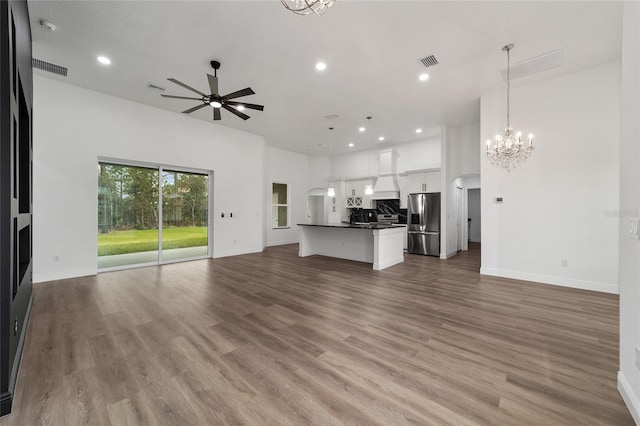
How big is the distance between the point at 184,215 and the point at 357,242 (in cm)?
435

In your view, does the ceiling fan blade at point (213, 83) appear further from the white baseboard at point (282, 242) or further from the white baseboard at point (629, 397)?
the white baseboard at point (282, 242)

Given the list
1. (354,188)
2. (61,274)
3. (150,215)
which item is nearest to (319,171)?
(354,188)

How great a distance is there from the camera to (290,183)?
9.63 metres

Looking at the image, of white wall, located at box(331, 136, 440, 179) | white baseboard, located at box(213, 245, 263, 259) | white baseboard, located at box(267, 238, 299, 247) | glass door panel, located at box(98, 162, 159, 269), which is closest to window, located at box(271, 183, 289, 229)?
white baseboard, located at box(267, 238, 299, 247)

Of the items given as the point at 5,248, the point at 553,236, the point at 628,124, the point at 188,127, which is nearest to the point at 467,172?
the point at 553,236

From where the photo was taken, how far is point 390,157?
8.45 meters

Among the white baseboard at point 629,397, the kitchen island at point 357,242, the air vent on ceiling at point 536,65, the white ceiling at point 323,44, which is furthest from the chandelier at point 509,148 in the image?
the white baseboard at point 629,397

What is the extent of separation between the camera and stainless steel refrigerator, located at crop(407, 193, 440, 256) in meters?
7.12

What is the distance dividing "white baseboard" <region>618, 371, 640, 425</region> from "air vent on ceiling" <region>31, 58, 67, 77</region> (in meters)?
7.36

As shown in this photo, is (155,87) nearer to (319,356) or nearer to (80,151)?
(80,151)

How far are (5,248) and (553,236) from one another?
6.70m

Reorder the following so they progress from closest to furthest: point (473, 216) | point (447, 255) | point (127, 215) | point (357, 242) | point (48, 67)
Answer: point (48, 67), point (127, 215), point (357, 242), point (447, 255), point (473, 216)

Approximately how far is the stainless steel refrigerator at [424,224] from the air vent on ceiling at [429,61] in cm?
397

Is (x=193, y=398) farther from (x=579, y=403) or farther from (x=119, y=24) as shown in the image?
(x=119, y=24)
